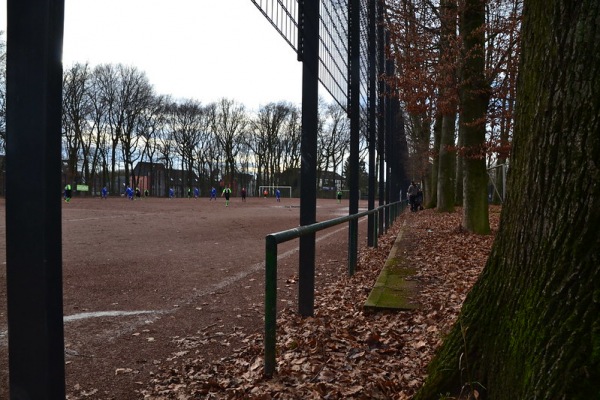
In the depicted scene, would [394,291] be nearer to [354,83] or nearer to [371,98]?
[354,83]

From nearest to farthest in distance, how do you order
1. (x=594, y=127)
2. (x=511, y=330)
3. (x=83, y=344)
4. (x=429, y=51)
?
(x=594, y=127) → (x=511, y=330) → (x=83, y=344) → (x=429, y=51)

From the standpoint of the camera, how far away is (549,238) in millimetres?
2057

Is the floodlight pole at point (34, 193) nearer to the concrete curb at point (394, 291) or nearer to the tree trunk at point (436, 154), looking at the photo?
the concrete curb at point (394, 291)

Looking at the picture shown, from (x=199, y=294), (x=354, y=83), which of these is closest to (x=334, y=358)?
(x=199, y=294)

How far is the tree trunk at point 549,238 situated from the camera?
187 cm

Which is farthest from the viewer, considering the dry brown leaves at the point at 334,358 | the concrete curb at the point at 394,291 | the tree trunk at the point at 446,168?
the tree trunk at the point at 446,168

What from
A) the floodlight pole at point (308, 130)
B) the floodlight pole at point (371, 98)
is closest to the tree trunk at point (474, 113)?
the floodlight pole at point (371, 98)

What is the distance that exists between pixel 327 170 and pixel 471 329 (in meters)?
65.5

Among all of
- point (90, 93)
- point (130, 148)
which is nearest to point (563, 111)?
point (90, 93)

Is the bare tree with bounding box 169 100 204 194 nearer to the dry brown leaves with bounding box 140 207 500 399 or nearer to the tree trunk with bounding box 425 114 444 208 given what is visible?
the tree trunk with bounding box 425 114 444 208

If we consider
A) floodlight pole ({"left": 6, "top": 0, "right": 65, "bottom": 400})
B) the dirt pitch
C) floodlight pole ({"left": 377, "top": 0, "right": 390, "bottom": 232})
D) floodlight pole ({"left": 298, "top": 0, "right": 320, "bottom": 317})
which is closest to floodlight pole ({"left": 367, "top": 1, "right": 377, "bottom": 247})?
the dirt pitch

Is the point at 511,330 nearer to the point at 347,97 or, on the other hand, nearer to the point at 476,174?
the point at 347,97

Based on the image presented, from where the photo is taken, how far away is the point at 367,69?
452 inches

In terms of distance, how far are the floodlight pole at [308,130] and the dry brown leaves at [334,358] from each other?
0.35 meters
